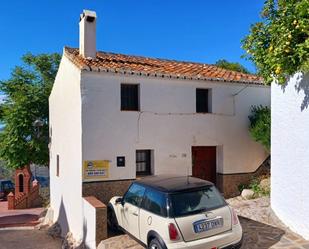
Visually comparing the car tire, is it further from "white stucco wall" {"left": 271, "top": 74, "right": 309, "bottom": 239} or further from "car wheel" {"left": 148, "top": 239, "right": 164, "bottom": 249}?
"white stucco wall" {"left": 271, "top": 74, "right": 309, "bottom": 239}

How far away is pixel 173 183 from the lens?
736cm

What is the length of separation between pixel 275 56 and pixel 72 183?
8.64 metres

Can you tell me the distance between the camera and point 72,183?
12.5 m

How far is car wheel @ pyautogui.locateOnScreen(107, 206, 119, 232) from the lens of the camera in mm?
9230

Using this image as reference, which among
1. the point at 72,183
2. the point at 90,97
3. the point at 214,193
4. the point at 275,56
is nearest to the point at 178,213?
the point at 214,193

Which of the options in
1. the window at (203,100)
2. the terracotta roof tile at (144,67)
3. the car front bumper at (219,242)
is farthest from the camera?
the window at (203,100)

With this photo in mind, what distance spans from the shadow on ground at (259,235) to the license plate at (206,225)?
1237 mm

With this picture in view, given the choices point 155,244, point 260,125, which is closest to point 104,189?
point 155,244

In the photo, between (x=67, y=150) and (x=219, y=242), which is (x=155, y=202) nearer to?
(x=219, y=242)

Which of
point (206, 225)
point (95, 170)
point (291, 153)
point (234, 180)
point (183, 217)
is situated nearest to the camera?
point (183, 217)

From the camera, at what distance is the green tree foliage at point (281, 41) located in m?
7.27

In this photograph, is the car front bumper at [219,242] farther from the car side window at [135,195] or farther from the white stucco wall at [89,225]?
the white stucco wall at [89,225]

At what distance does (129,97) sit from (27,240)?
8.32 meters

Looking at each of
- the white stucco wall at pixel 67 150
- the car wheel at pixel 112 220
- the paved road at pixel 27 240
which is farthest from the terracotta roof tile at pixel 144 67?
the paved road at pixel 27 240
